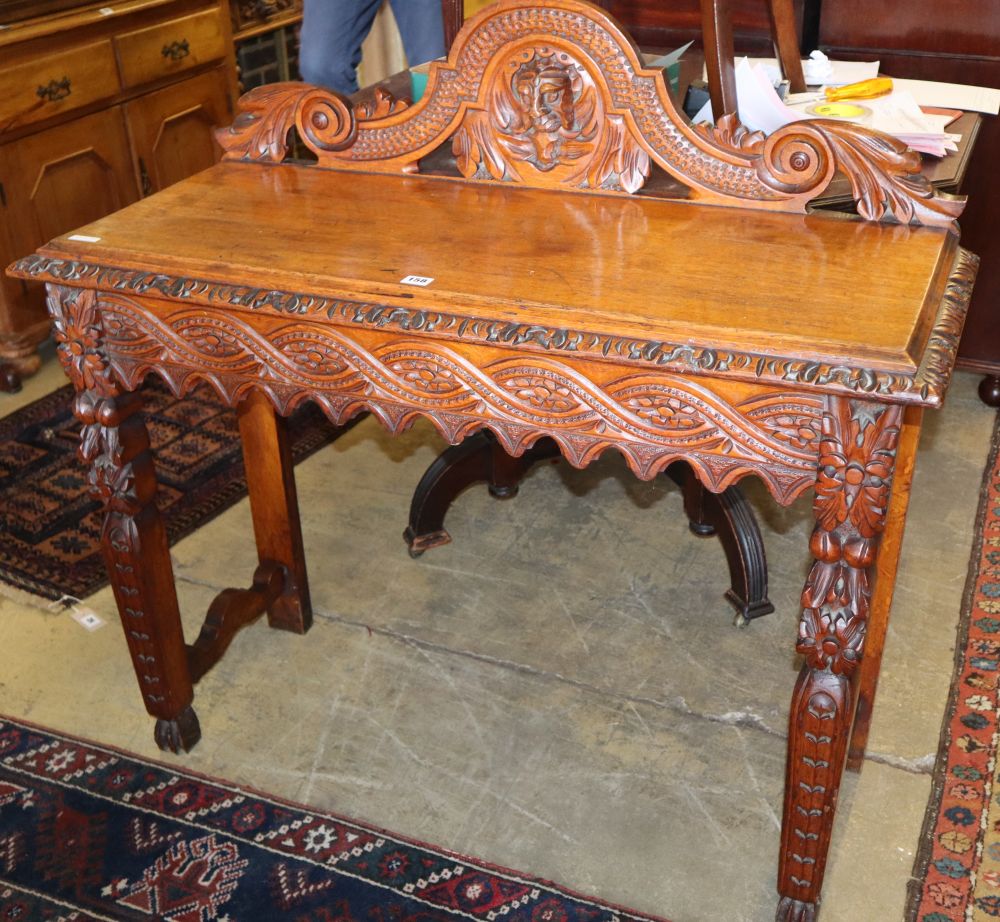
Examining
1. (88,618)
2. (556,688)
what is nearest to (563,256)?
(556,688)

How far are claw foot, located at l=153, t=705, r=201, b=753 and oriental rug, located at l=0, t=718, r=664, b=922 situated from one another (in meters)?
0.04

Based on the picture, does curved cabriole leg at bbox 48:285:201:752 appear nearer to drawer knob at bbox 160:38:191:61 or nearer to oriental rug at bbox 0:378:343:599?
oriental rug at bbox 0:378:343:599

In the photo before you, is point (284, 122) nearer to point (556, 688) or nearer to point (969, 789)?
point (556, 688)

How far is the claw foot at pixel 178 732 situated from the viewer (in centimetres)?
181

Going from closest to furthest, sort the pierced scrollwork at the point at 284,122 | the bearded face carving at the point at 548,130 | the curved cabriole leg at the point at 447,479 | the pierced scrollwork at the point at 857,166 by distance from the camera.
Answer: the pierced scrollwork at the point at 857,166 < the bearded face carving at the point at 548,130 < the pierced scrollwork at the point at 284,122 < the curved cabriole leg at the point at 447,479

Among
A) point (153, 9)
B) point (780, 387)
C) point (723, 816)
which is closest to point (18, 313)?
point (153, 9)

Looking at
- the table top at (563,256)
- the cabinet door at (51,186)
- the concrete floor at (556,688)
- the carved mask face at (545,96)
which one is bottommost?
the concrete floor at (556,688)

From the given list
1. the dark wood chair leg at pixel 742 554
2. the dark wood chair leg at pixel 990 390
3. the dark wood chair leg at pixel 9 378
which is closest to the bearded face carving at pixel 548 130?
the dark wood chair leg at pixel 742 554

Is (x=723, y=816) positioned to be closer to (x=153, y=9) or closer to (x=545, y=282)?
(x=545, y=282)

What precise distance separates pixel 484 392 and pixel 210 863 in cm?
82

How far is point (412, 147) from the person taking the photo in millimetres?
1596

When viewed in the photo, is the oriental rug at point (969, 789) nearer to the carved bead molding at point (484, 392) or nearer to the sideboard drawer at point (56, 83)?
the carved bead molding at point (484, 392)

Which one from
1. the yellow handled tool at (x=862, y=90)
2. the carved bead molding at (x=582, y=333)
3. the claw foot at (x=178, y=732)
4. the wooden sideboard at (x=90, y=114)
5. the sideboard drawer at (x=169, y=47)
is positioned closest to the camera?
the carved bead molding at (x=582, y=333)

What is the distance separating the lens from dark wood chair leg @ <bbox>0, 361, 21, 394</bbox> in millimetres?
3029
